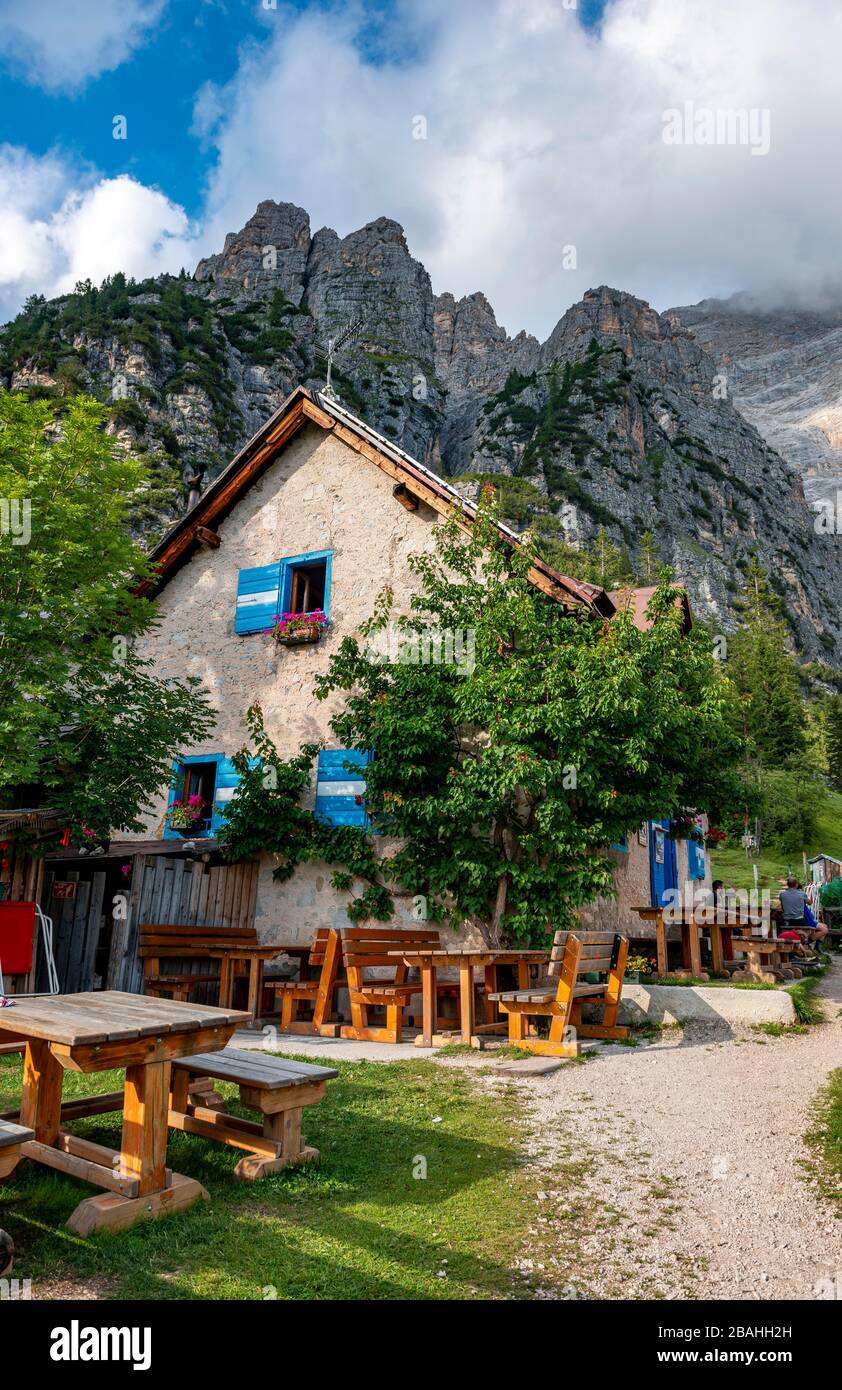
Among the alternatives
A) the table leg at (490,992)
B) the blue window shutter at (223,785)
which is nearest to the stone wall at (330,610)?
the blue window shutter at (223,785)

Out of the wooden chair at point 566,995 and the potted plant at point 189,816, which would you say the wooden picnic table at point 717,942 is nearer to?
the wooden chair at point 566,995

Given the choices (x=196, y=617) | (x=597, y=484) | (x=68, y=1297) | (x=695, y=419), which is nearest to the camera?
(x=68, y=1297)

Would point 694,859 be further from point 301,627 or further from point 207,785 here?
point 207,785

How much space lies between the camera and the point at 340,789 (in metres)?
11.8

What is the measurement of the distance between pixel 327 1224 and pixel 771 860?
1189 inches

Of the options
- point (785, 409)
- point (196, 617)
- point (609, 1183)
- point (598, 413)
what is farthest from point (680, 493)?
point (785, 409)

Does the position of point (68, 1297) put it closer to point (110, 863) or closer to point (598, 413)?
point (110, 863)

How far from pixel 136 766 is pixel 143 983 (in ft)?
8.02

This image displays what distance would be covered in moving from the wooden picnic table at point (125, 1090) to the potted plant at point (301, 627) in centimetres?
864

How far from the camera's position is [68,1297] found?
2906 millimetres

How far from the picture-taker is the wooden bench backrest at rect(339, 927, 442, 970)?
8633mm

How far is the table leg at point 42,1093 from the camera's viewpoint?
4.25 metres

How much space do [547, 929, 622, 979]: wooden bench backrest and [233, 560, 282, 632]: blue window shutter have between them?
7.11 meters

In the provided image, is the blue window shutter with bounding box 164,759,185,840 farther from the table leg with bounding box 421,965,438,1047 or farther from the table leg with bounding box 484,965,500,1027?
the table leg with bounding box 421,965,438,1047
